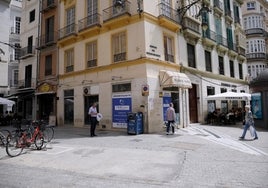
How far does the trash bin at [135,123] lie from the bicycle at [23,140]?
5286 millimetres

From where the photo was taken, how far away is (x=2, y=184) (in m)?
5.34

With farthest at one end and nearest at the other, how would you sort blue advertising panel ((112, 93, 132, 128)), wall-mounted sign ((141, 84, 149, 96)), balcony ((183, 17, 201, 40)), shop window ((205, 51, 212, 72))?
shop window ((205, 51, 212, 72)), balcony ((183, 17, 201, 40)), blue advertising panel ((112, 93, 132, 128)), wall-mounted sign ((141, 84, 149, 96))

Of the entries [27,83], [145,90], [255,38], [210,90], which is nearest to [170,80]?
[145,90]

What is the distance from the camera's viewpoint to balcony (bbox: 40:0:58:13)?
2129 cm

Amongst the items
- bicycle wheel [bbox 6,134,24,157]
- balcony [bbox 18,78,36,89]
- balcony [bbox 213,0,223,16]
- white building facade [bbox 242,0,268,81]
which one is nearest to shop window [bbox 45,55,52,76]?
balcony [bbox 18,78,36,89]

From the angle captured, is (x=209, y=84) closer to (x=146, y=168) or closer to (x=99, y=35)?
(x=99, y=35)

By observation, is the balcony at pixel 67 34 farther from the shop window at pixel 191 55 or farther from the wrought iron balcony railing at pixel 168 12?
the shop window at pixel 191 55

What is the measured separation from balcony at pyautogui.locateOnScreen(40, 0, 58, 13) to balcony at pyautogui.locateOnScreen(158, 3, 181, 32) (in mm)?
10789

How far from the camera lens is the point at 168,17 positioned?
1588 centimetres

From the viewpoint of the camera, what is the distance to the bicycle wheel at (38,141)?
934 centimetres

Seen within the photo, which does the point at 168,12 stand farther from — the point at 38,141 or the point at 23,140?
the point at 23,140

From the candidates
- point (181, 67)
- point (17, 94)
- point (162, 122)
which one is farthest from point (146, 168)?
point (17, 94)

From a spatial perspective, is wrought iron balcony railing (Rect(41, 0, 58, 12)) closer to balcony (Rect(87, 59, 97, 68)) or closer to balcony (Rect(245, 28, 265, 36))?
balcony (Rect(87, 59, 97, 68))

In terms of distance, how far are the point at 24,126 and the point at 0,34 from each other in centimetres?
1271
